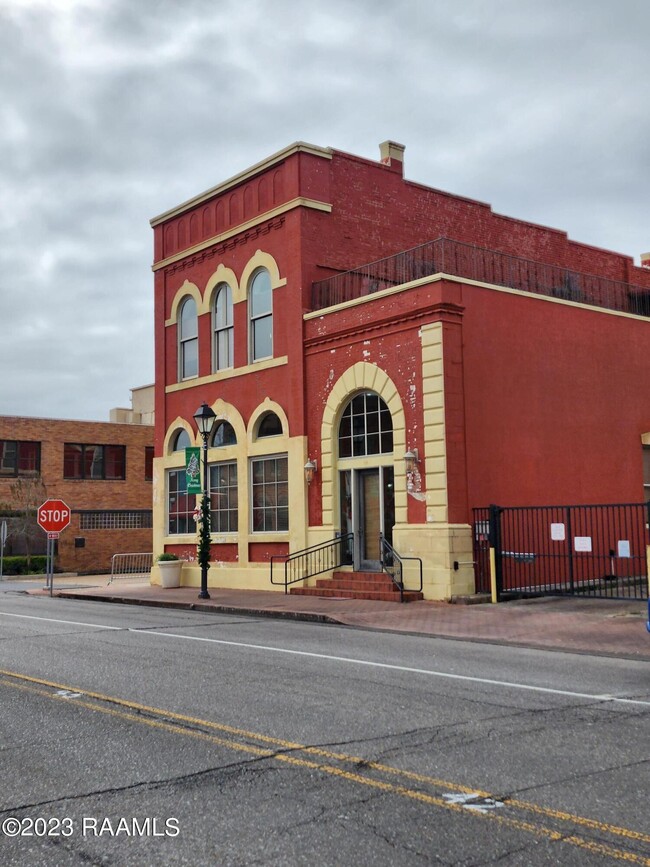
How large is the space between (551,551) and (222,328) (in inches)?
446

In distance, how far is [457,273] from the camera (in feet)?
70.9

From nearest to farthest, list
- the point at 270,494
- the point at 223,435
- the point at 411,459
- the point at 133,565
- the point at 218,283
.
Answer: the point at 411,459
the point at 270,494
the point at 223,435
the point at 218,283
the point at 133,565

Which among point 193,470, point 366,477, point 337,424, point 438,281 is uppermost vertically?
point 438,281

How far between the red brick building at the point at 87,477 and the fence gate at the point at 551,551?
2893 cm

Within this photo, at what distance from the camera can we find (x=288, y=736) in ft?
22.2

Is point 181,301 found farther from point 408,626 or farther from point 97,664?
point 97,664

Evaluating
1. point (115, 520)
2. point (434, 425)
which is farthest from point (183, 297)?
point (115, 520)

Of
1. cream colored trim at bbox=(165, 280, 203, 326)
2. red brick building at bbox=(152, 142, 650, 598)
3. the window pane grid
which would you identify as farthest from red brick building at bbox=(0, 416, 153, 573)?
cream colored trim at bbox=(165, 280, 203, 326)

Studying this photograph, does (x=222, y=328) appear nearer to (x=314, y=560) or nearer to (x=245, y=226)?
(x=245, y=226)

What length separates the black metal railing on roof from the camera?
22.4 meters

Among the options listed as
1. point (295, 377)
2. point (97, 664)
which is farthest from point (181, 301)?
point (97, 664)

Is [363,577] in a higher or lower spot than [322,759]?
higher

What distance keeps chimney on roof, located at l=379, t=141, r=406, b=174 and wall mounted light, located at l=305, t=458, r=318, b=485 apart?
916 centimetres

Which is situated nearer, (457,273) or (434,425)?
(434,425)
